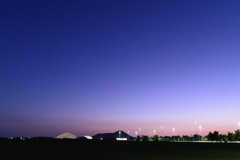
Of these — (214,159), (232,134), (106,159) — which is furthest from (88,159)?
(232,134)

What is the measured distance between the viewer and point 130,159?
2169 centimetres

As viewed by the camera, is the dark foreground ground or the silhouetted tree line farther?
the silhouetted tree line

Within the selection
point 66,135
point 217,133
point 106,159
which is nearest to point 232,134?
point 217,133

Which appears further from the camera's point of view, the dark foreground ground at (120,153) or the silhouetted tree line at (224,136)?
the silhouetted tree line at (224,136)

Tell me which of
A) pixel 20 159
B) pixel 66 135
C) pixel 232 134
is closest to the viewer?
pixel 20 159

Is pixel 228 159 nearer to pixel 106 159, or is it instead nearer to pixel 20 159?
pixel 106 159

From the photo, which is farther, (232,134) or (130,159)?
(232,134)

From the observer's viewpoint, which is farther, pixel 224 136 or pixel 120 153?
pixel 224 136

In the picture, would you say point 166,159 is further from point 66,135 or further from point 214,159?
point 66,135

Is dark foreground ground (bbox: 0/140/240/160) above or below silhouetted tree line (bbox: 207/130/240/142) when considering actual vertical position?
below

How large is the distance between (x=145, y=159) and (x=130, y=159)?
131 cm

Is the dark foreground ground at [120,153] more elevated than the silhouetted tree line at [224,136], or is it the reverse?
the silhouetted tree line at [224,136]

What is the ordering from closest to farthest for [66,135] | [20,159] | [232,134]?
1. [20,159]
2. [232,134]
3. [66,135]

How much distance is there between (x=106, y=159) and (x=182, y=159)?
21.6 feet
